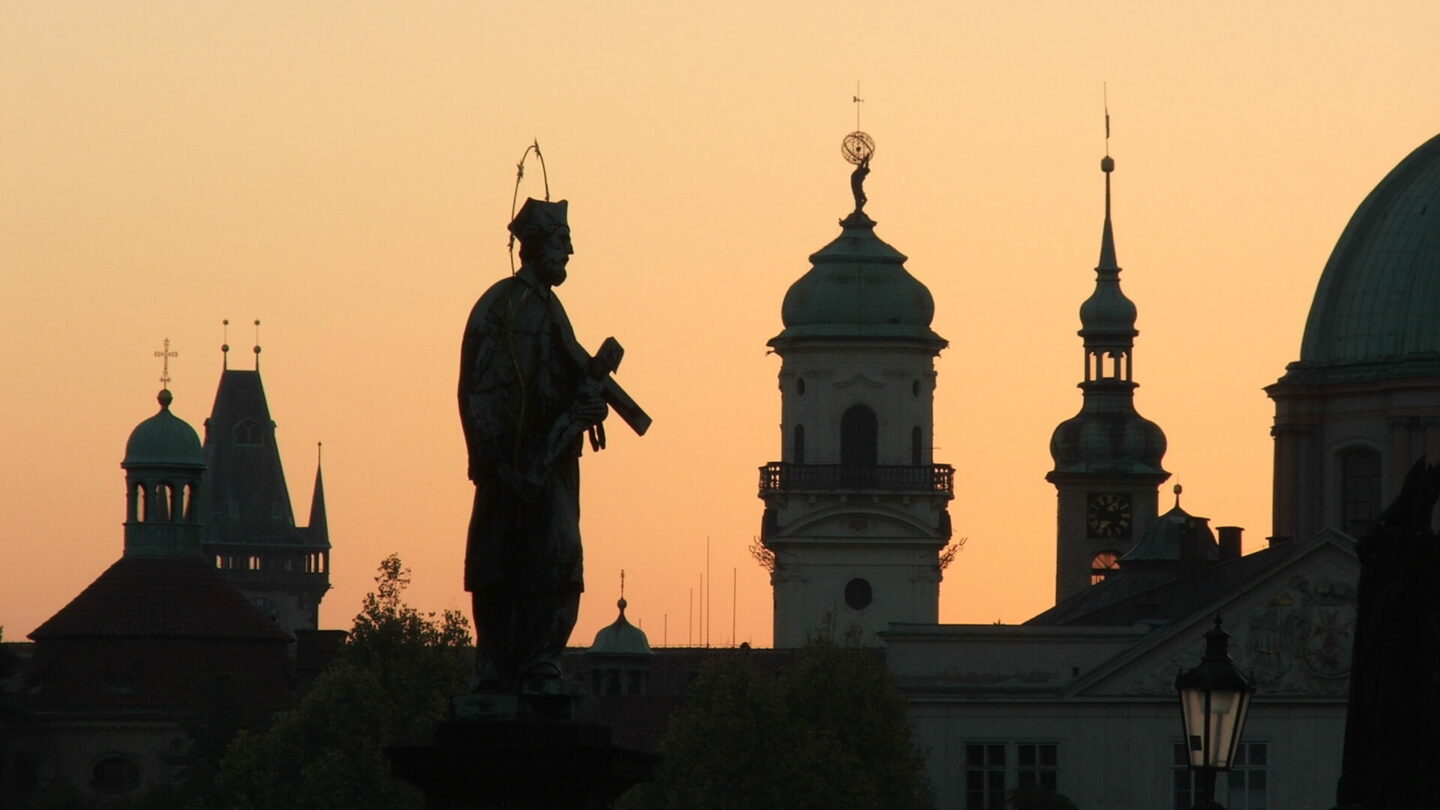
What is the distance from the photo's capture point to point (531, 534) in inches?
860

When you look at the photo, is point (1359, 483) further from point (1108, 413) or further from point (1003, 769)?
point (1108, 413)

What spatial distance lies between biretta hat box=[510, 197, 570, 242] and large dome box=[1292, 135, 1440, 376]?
367ft

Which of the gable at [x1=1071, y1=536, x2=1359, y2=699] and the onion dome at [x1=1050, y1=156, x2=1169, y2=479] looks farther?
the onion dome at [x1=1050, y1=156, x2=1169, y2=479]

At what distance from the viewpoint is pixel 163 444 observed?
159500 mm

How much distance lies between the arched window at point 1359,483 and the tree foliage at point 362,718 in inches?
1410

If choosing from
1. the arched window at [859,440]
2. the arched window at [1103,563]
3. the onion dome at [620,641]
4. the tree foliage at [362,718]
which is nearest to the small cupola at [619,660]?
the onion dome at [620,641]

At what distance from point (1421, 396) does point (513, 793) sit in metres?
111

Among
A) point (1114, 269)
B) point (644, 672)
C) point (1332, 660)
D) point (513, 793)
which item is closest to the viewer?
point (513, 793)

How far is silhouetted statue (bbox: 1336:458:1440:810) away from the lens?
28.2m

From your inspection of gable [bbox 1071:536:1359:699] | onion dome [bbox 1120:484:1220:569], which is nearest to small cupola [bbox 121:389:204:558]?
onion dome [bbox 1120:484:1220:569]

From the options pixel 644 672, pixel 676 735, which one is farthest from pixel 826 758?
pixel 644 672

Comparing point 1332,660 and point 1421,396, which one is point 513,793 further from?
point 1421,396

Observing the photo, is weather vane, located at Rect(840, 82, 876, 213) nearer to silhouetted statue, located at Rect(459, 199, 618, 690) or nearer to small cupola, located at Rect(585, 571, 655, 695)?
small cupola, located at Rect(585, 571, 655, 695)

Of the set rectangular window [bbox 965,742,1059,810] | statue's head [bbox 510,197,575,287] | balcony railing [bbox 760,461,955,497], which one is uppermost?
balcony railing [bbox 760,461,955,497]
